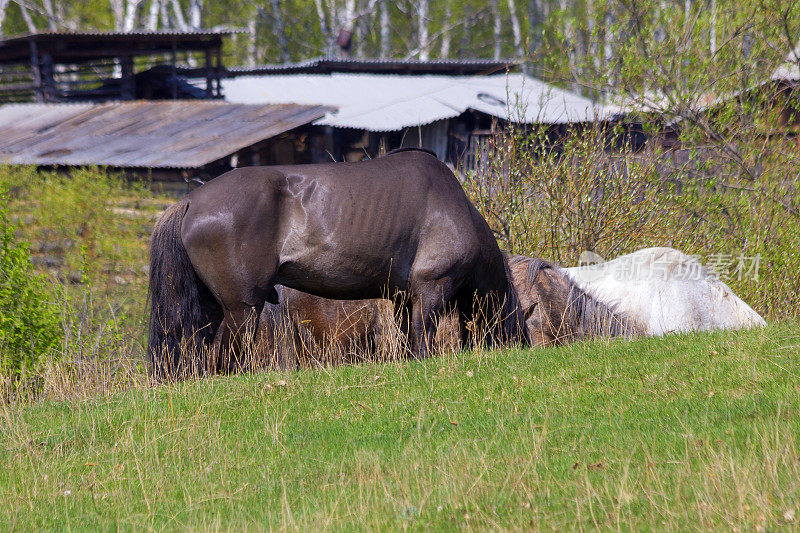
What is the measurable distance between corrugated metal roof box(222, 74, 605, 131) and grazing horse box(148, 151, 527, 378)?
16704mm

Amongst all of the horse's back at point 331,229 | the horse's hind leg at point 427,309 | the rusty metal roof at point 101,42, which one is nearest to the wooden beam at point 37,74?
the rusty metal roof at point 101,42

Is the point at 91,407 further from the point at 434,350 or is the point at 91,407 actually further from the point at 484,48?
the point at 484,48

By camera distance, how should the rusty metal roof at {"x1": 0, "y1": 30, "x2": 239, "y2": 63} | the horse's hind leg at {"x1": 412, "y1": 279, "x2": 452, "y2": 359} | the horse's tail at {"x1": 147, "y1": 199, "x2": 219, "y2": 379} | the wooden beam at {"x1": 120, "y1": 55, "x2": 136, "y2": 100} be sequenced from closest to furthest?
1. the horse's tail at {"x1": 147, "y1": 199, "x2": 219, "y2": 379}
2. the horse's hind leg at {"x1": 412, "y1": 279, "x2": 452, "y2": 359}
3. the rusty metal roof at {"x1": 0, "y1": 30, "x2": 239, "y2": 63}
4. the wooden beam at {"x1": 120, "y1": 55, "x2": 136, "y2": 100}

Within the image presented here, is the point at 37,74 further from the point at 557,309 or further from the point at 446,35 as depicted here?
the point at 446,35

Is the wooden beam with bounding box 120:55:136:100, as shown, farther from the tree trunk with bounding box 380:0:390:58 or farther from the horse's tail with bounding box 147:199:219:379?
the horse's tail with bounding box 147:199:219:379

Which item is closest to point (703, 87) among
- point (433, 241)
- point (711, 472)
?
point (433, 241)

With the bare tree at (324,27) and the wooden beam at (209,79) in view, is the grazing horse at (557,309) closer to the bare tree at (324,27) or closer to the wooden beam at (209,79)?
the wooden beam at (209,79)

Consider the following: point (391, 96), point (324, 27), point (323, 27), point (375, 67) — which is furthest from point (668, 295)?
point (323, 27)

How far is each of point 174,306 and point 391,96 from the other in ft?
76.8

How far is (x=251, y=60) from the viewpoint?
5016 centimetres

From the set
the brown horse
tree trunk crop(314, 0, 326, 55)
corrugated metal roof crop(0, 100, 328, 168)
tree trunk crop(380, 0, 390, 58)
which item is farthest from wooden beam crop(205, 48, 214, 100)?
the brown horse

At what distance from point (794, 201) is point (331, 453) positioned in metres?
7.73

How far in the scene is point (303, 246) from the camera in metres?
7.53

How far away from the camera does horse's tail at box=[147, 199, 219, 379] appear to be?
765 cm
